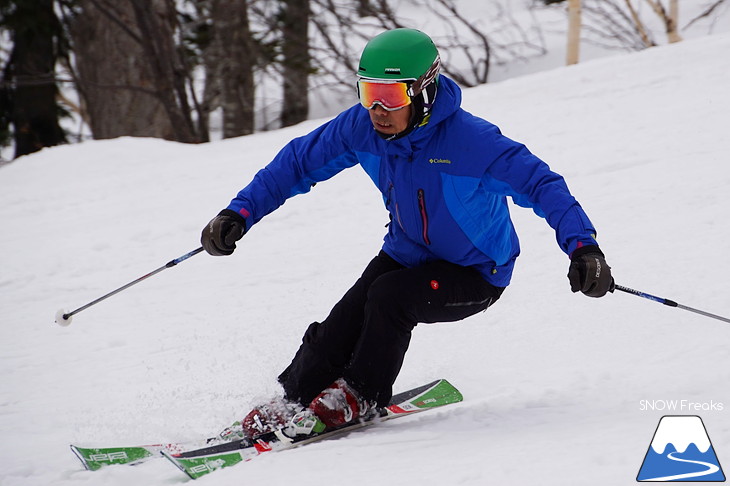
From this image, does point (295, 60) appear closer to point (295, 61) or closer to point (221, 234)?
point (295, 61)

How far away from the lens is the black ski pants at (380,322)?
2.93 metres

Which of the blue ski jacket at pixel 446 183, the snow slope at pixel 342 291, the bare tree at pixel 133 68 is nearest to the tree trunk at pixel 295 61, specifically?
the bare tree at pixel 133 68

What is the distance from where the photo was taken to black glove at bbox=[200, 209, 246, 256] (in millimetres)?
Result: 3150

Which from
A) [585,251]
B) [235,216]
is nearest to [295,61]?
[235,216]

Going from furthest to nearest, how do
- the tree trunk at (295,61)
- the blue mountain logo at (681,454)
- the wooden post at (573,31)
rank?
the tree trunk at (295,61) → the wooden post at (573,31) → the blue mountain logo at (681,454)

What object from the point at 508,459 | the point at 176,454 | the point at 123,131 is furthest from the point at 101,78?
the point at 508,459

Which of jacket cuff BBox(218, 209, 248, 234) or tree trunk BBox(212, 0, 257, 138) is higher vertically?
jacket cuff BBox(218, 209, 248, 234)

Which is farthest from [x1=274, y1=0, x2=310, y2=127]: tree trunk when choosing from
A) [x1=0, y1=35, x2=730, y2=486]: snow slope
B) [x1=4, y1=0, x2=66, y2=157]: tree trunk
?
[x1=0, y1=35, x2=730, y2=486]: snow slope

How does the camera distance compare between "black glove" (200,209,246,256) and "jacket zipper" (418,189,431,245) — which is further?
"black glove" (200,209,246,256)

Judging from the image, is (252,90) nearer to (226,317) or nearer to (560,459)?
(226,317)

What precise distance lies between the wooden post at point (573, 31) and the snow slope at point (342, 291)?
1.81m

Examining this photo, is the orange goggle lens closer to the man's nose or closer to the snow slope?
the man's nose

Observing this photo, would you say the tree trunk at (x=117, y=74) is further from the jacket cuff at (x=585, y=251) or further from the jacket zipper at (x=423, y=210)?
the jacket cuff at (x=585, y=251)

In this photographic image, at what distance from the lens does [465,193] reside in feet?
9.53
